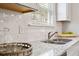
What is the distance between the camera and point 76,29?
396 cm

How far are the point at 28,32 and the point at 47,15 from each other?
122 centimetres

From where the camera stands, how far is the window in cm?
248

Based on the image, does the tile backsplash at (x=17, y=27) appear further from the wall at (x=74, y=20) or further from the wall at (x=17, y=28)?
the wall at (x=74, y=20)

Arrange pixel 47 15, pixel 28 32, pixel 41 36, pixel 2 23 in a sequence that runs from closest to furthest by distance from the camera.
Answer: pixel 2 23
pixel 28 32
pixel 41 36
pixel 47 15

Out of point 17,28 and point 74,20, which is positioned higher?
point 74,20

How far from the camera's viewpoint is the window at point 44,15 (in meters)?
2.48

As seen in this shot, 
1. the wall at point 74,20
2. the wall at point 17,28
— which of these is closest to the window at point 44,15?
the wall at point 17,28

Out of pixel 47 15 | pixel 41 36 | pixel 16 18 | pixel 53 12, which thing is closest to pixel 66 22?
pixel 53 12

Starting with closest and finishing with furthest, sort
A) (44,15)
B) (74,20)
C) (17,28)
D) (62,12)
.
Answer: (17,28) → (44,15) → (62,12) → (74,20)

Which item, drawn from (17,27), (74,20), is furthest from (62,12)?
(17,27)

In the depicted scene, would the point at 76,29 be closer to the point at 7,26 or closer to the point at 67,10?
the point at 67,10

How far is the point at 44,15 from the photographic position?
2.98 meters

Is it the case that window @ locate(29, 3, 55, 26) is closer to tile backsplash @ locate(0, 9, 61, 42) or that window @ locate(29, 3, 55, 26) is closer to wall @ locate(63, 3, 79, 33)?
tile backsplash @ locate(0, 9, 61, 42)

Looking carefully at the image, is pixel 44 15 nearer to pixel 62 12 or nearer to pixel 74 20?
pixel 62 12
